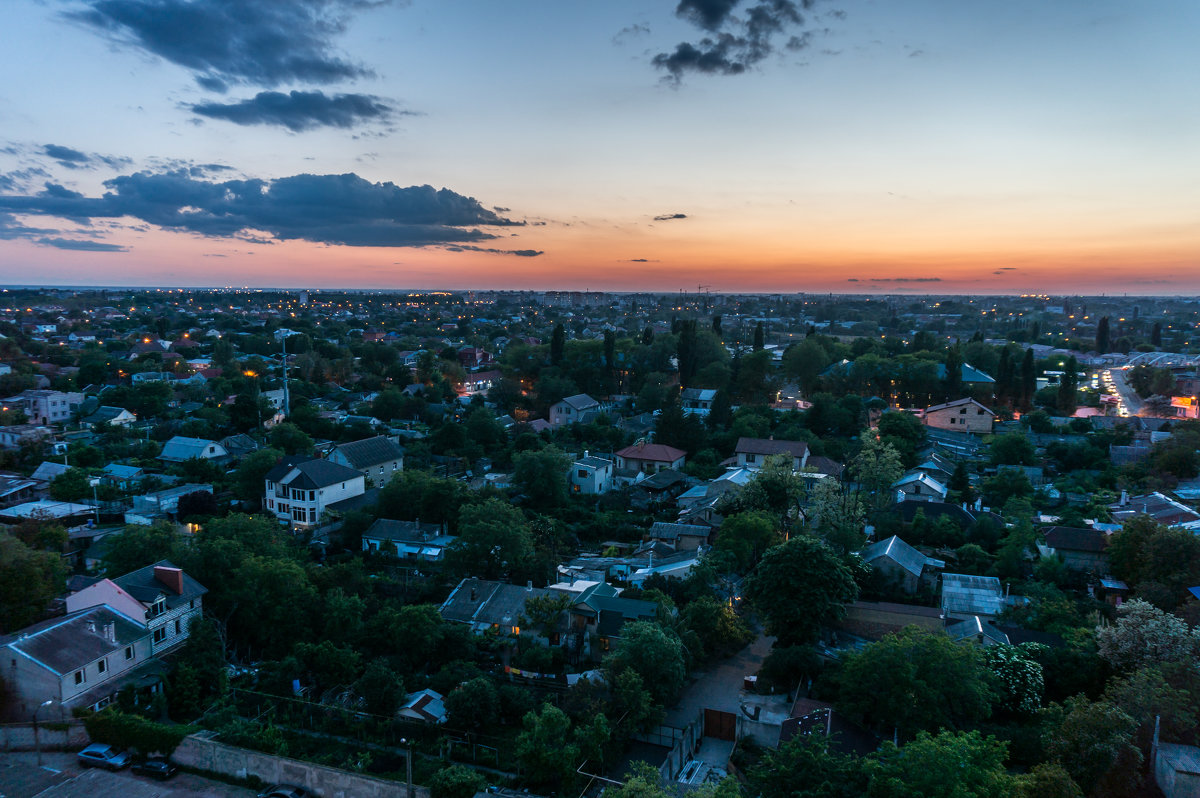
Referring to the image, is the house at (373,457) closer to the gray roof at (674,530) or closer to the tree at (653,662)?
the gray roof at (674,530)

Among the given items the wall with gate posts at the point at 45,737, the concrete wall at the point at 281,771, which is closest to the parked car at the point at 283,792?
the concrete wall at the point at 281,771

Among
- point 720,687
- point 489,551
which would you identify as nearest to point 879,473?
point 720,687

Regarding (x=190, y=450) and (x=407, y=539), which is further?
(x=190, y=450)

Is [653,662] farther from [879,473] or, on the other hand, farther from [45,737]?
[879,473]

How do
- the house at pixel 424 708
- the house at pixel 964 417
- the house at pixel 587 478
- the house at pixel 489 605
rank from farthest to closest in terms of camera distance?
the house at pixel 964 417
the house at pixel 587 478
the house at pixel 489 605
the house at pixel 424 708

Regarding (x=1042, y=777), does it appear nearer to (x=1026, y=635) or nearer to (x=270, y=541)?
(x=1026, y=635)

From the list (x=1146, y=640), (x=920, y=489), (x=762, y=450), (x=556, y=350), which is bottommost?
(x=920, y=489)

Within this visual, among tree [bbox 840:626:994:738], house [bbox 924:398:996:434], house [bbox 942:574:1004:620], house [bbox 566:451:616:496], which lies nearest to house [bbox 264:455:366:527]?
house [bbox 566:451:616:496]

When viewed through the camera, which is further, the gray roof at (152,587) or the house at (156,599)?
the gray roof at (152,587)

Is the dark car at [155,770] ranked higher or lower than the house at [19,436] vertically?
lower
